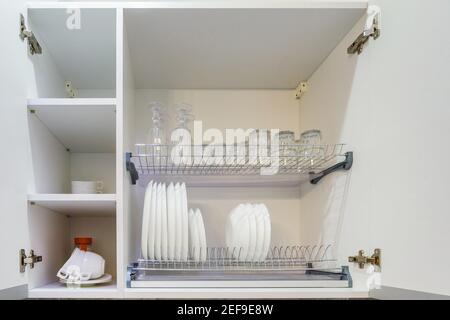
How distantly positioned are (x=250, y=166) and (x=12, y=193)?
65 centimetres

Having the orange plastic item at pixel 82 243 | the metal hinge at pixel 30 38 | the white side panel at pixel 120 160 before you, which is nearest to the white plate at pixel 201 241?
the white side panel at pixel 120 160

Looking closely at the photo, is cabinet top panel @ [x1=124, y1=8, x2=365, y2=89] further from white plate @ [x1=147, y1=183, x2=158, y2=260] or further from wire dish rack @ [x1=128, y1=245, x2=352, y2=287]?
wire dish rack @ [x1=128, y1=245, x2=352, y2=287]

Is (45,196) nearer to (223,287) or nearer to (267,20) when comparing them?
(223,287)

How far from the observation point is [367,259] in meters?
1.01

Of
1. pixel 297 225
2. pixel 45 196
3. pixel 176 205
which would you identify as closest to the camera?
pixel 45 196

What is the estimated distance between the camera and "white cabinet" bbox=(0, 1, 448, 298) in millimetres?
1036

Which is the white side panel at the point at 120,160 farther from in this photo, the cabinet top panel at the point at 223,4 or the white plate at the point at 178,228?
the white plate at the point at 178,228

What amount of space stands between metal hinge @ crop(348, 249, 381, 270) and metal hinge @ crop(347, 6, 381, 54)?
512 millimetres

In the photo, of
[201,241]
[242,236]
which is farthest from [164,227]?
[242,236]

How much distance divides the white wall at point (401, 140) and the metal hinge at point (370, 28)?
0.02 metres

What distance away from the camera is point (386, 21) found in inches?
38.1

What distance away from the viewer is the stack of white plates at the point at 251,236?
3.87 feet

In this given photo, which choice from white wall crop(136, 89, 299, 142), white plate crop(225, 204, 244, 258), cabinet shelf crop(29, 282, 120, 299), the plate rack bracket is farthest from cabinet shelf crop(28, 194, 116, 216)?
the plate rack bracket
